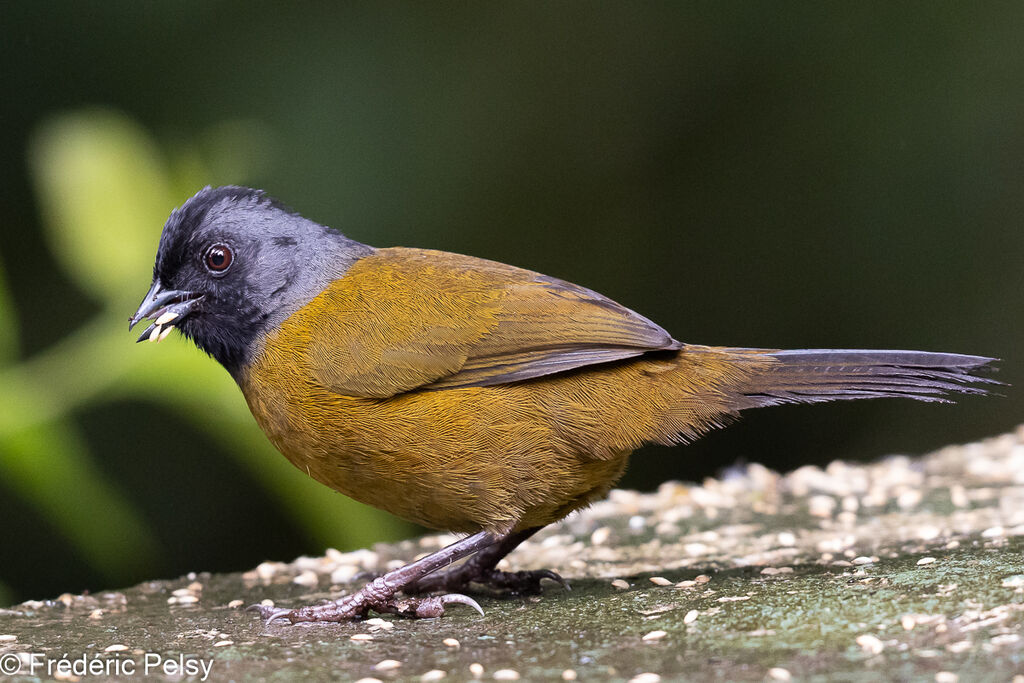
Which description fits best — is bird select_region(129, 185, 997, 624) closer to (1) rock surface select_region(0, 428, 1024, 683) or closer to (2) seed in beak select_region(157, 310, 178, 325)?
(2) seed in beak select_region(157, 310, 178, 325)

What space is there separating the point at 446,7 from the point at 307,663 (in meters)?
4.94

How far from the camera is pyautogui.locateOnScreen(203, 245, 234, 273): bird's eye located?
3.68 m

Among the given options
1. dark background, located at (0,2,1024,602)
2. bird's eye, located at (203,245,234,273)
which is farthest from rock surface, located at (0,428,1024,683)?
dark background, located at (0,2,1024,602)

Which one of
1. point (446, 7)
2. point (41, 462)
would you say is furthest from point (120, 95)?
point (41, 462)

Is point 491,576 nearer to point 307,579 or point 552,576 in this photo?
point 552,576

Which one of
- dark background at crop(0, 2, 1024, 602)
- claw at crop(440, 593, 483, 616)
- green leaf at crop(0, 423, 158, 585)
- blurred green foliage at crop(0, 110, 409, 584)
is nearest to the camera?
claw at crop(440, 593, 483, 616)

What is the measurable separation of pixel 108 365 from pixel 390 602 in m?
1.74

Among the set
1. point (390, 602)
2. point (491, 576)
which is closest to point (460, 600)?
point (390, 602)

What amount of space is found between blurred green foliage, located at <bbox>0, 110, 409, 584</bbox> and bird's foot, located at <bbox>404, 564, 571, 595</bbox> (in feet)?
3.63

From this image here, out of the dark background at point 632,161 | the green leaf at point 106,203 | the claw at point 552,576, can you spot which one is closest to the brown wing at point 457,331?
the claw at point 552,576

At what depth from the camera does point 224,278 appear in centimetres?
368

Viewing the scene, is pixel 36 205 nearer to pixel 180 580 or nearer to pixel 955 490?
pixel 180 580

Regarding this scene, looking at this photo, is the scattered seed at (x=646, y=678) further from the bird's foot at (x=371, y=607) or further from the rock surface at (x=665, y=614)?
the bird's foot at (x=371, y=607)

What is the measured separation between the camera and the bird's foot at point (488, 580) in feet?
11.9
